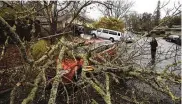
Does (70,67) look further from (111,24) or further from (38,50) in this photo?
(111,24)

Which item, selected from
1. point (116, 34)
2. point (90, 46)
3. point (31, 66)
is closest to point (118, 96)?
point (90, 46)

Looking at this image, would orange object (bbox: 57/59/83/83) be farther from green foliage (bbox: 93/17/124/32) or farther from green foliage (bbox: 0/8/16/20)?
green foliage (bbox: 93/17/124/32)

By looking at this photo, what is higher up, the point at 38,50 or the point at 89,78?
the point at 38,50

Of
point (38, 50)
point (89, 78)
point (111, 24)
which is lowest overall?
point (89, 78)

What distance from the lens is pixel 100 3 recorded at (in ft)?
71.6

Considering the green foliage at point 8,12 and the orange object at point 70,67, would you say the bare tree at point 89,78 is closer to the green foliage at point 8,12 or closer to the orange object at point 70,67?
the orange object at point 70,67

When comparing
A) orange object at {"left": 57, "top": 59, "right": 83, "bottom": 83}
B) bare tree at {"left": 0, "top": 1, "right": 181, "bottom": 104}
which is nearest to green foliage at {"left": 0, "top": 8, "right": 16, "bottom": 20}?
bare tree at {"left": 0, "top": 1, "right": 181, "bottom": 104}

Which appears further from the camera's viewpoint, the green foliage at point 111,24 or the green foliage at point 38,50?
the green foliage at point 111,24

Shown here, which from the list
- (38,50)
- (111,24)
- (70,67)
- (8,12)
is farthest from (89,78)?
(111,24)

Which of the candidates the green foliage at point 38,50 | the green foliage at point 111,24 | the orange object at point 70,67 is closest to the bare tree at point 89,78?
the orange object at point 70,67

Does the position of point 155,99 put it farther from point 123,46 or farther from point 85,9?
point 85,9

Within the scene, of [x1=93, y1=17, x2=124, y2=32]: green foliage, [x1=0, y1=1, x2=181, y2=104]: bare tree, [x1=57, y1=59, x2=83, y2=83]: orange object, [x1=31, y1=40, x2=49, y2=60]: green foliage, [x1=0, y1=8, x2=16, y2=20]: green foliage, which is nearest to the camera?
[x1=0, y1=1, x2=181, y2=104]: bare tree

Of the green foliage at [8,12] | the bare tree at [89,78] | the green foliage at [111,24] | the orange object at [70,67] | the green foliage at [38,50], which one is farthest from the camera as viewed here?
the green foliage at [111,24]

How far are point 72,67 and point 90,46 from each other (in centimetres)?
125
